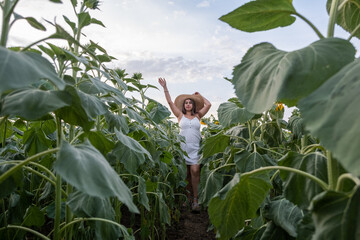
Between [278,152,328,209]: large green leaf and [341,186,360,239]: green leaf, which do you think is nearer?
[341,186,360,239]: green leaf

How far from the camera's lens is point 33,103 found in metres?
0.78

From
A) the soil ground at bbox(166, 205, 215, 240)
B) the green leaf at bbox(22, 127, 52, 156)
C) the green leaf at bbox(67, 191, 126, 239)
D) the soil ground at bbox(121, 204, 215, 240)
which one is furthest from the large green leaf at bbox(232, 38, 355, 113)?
the soil ground at bbox(166, 205, 215, 240)

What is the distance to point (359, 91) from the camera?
49cm

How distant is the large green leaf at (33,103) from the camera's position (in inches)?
29.8

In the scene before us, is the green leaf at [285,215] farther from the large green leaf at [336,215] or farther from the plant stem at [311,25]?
the plant stem at [311,25]

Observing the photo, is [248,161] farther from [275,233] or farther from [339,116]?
[339,116]

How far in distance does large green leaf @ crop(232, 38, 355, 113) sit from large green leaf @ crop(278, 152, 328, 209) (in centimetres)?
36

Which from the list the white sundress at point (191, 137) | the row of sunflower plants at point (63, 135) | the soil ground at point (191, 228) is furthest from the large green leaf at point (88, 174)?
the white sundress at point (191, 137)

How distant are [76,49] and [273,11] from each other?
102cm

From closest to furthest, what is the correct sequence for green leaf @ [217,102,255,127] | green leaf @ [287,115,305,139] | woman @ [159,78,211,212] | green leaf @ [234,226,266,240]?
1. green leaf @ [234,226,266,240]
2. green leaf @ [217,102,255,127]
3. green leaf @ [287,115,305,139]
4. woman @ [159,78,211,212]

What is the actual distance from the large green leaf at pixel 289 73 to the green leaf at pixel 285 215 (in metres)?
0.60

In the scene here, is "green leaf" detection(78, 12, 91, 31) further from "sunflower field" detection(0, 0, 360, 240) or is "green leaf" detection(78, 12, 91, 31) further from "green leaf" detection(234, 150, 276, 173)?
"green leaf" detection(234, 150, 276, 173)

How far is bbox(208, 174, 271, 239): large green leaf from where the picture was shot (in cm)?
102

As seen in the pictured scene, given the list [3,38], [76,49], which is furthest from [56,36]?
[76,49]
